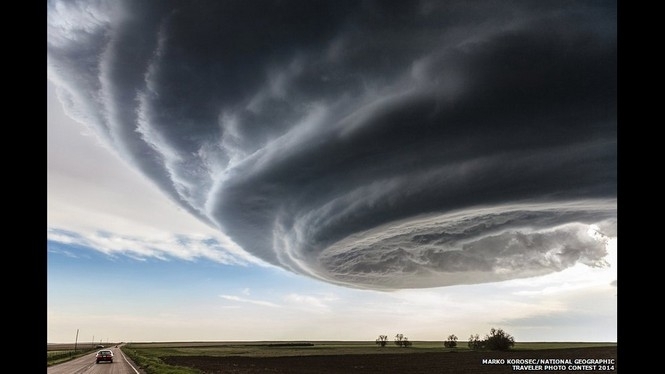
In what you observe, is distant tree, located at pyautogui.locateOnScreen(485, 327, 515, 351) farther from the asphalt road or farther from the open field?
the asphalt road

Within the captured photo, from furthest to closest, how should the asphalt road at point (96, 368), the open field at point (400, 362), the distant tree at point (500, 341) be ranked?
the distant tree at point (500, 341) → the asphalt road at point (96, 368) → the open field at point (400, 362)

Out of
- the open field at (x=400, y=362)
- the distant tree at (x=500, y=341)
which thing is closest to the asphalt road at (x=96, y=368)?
the open field at (x=400, y=362)

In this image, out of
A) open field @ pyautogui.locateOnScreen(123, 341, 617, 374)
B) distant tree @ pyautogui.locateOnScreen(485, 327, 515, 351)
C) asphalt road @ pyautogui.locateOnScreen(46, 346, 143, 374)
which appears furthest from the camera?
distant tree @ pyautogui.locateOnScreen(485, 327, 515, 351)

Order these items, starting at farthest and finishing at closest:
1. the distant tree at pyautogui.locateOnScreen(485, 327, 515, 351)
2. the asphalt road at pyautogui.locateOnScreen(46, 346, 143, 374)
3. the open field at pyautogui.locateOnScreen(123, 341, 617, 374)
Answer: the distant tree at pyautogui.locateOnScreen(485, 327, 515, 351) < the asphalt road at pyautogui.locateOnScreen(46, 346, 143, 374) < the open field at pyautogui.locateOnScreen(123, 341, 617, 374)

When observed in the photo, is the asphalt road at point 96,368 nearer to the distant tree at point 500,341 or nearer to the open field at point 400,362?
the open field at point 400,362

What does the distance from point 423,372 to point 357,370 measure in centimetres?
695

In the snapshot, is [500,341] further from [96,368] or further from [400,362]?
[96,368]

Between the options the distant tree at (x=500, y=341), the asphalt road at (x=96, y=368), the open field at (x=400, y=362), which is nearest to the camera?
the open field at (x=400, y=362)

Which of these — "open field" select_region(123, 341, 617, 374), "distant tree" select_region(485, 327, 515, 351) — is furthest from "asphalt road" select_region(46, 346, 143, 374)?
"distant tree" select_region(485, 327, 515, 351)
